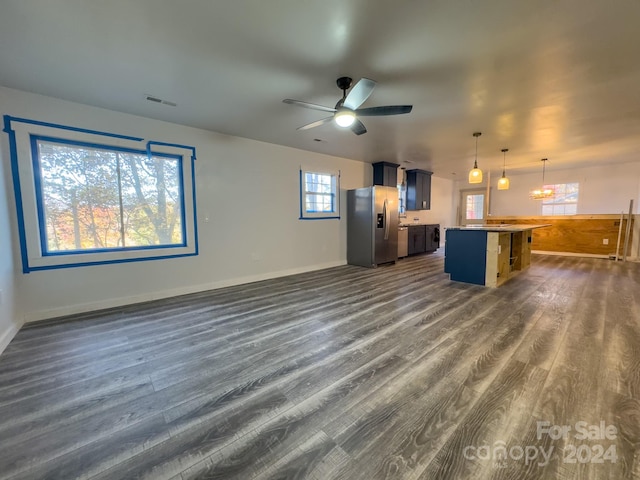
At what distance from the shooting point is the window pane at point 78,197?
306cm

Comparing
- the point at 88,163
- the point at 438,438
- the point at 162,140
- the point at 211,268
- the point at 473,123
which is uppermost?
the point at 473,123

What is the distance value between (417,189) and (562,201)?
13.9 feet

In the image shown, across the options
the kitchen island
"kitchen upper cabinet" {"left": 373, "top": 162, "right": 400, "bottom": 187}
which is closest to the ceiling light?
the kitchen island

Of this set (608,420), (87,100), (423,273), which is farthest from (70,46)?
(423,273)

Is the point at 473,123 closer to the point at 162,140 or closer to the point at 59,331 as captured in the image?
the point at 162,140

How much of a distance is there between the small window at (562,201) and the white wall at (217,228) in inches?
245

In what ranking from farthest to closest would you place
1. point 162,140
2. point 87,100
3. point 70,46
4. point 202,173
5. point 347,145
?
point 347,145, point 202,173, point 162,140, point 87,100, point 70,46

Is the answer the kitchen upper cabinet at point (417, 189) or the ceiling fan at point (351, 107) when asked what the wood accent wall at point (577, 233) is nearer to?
the kitchen upper cabinet at point (417, 189)

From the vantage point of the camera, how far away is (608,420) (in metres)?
1.46

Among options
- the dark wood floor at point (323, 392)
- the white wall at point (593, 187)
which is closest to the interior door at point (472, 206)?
the white wall at point (593, 187)

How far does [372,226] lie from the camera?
567cm

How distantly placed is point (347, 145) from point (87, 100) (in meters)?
3.66

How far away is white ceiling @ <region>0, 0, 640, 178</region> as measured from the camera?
1.75 meters

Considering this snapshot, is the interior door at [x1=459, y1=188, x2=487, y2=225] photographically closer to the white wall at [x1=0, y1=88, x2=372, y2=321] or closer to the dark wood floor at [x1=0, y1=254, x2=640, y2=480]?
the white wall at [x1=0, y1=88, x2=372, y2=321]
